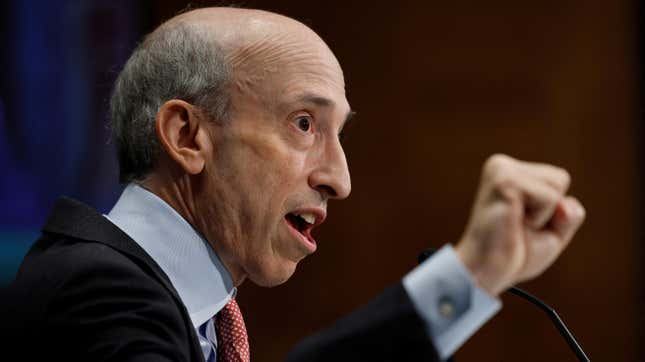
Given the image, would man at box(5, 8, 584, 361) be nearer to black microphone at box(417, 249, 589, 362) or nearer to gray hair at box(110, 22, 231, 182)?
gray hair at box(110, 22, 231, 182)

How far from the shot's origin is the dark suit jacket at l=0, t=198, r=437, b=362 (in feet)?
3.28

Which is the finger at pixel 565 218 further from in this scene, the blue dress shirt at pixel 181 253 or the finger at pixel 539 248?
the blue dress shirt at pixel 181 253

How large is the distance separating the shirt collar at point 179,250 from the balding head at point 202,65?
9cm

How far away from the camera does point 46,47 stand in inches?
125

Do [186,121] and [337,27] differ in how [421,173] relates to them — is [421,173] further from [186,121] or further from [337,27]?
[186,121]

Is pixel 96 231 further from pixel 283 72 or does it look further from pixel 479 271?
pixel 479 271

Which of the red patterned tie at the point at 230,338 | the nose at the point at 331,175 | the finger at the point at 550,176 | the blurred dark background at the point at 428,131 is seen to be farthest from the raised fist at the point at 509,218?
the blurred dark background at the point at 428,131

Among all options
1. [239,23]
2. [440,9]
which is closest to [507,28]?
[440,9]

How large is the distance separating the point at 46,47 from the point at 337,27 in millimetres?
1003

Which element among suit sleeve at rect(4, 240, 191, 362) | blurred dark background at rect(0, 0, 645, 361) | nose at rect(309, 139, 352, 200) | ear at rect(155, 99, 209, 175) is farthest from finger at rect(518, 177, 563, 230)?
blurred dark background at rect(0, 0, 645, 361)

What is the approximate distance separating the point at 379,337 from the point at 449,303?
3.1 inches

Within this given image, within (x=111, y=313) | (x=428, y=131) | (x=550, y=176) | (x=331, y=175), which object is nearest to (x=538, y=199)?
(x=550, y=176)

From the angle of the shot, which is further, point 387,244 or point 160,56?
point 387,244

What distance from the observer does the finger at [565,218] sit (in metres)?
1.02
